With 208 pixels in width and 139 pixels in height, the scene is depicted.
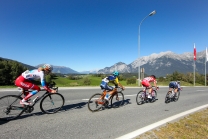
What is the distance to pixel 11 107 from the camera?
17.0 feet

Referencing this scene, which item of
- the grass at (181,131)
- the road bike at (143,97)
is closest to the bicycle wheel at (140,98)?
the road bike at (143,97)

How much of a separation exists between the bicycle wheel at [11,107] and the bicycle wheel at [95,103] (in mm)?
2758

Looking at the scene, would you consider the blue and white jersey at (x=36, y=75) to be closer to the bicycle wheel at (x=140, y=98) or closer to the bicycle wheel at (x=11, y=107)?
the bicycle wheel at (x=11, y=107)

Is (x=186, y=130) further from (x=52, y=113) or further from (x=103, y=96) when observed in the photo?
(x=52, y=113)

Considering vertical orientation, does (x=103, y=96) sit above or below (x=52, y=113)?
above

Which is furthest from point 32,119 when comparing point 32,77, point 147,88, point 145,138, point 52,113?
point 147,88

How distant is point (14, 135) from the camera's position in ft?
12.2

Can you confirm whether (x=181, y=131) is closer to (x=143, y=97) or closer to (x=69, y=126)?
(x=69, y=126)

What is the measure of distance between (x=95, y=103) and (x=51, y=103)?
1.98 meters

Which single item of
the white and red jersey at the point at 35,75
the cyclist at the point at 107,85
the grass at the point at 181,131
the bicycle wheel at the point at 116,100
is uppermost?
the white and red jersey at the point at 35,75

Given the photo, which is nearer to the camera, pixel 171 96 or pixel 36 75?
pixel 36 75

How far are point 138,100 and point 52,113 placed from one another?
5141 mm

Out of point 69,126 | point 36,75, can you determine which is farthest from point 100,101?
point 36,75

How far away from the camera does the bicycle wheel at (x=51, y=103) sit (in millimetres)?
5891
